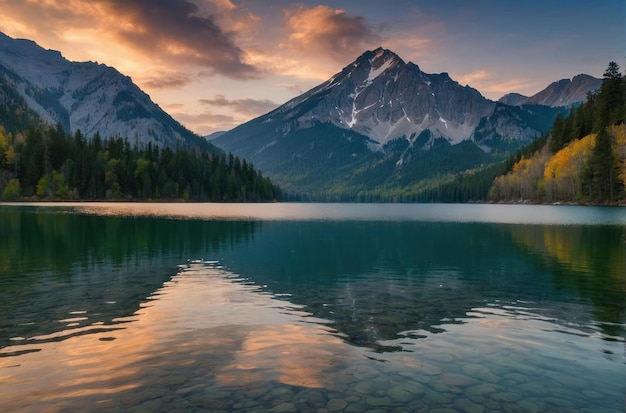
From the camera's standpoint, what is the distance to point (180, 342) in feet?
57.0

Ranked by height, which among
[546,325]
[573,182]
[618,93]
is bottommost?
[546,325]

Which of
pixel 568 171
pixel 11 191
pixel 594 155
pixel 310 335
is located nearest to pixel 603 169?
pixel 594 155

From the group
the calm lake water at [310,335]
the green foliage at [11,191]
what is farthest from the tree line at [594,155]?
the green foliage at [11,191]

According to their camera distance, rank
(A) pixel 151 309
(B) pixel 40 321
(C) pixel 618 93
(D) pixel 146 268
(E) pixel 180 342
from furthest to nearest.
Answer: (C) pixel 618 93, (D) pixel 146 268, (A) pixel 151 309, (B) pixel 40 321, (E) pixel 180 342

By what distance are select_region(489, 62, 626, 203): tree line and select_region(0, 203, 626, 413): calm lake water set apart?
134 m

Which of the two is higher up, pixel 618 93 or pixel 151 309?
pixel 618 93

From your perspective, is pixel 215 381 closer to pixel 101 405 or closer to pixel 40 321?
pixel 101 405

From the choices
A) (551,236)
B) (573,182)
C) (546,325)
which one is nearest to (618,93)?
(573,182)

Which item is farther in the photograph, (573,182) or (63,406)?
(573,182)

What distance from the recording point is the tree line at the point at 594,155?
148750 millimetres

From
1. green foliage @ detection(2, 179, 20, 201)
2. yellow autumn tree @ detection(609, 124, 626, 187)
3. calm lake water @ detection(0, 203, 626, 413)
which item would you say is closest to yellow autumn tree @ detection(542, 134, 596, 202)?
yellow autumn tree @ detection(609, 124, 626, 187)

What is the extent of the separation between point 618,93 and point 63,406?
204m

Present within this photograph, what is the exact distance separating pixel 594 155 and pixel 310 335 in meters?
167

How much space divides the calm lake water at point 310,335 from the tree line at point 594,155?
134m
